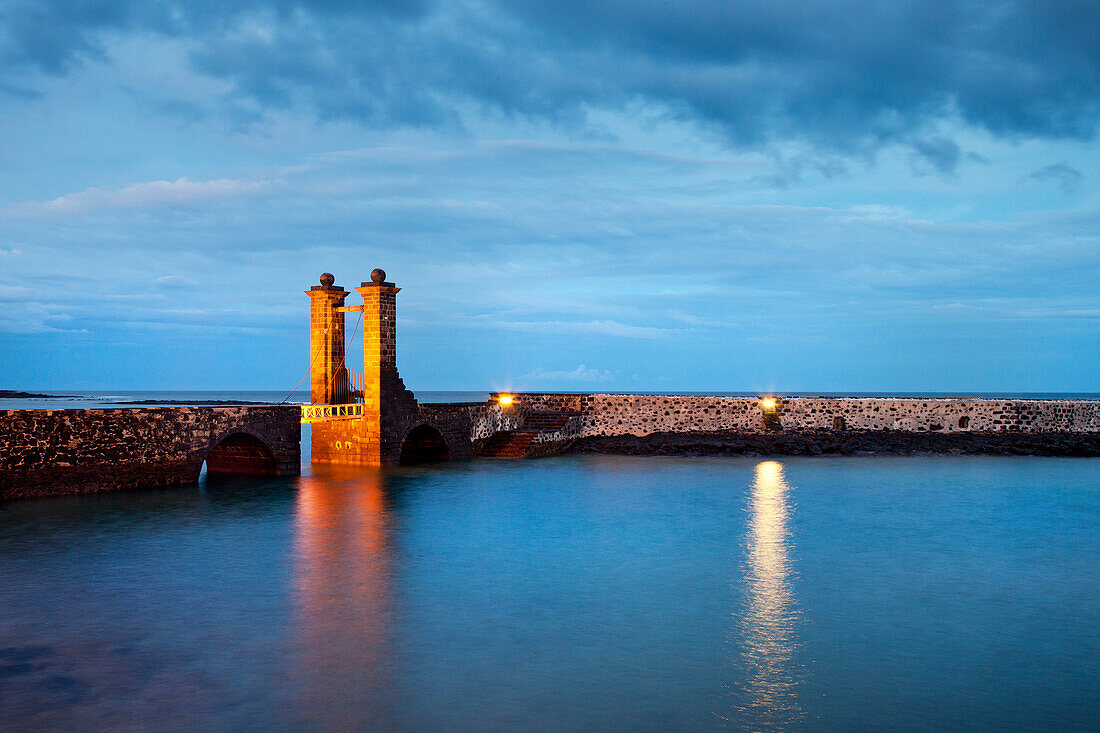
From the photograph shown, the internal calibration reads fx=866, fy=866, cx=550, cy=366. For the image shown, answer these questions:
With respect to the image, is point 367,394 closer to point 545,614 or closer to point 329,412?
point 329,412

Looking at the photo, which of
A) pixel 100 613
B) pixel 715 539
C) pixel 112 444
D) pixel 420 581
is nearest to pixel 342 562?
pixel 420 581

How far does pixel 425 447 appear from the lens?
2772 cm

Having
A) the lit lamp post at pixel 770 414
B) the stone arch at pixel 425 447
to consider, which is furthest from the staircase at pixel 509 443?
the lit lamp post at pixel 770 414

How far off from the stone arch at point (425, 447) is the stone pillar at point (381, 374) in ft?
8.78

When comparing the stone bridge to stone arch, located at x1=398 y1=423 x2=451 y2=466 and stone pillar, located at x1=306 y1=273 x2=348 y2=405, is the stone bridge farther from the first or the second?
stone arch, located at x1=398 y1=423 x2=451 y2=466

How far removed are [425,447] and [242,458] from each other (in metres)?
6.03

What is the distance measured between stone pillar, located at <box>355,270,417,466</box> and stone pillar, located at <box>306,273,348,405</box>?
106 centimetres

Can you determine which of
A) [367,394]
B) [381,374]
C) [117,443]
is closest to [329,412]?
[367,394]

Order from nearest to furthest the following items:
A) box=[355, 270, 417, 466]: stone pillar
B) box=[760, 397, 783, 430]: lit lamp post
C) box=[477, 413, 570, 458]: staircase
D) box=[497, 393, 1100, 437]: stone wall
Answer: box=[355, 270, 417, 466]: stone pillar
box=[477, 413, 570, 458]: staircase
box=[497, 393, 1100, 437]: stone wall
box=[760, 397, 783, 430]: lit lamp post

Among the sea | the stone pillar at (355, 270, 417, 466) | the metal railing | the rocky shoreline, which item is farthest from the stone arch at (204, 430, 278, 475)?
the rocky shoreline

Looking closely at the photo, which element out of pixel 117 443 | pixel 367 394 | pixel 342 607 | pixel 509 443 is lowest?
pixel 342 607

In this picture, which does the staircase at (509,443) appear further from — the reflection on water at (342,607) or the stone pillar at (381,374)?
the reflection on water at (342,607)

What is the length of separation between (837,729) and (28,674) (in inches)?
276

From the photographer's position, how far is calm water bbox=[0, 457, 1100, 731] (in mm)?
7289
